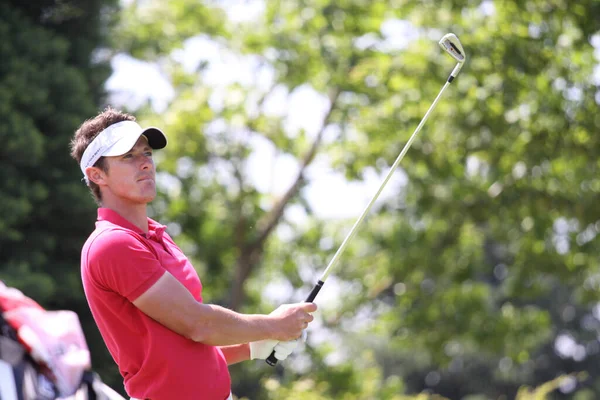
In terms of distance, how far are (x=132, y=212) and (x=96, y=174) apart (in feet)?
0.60

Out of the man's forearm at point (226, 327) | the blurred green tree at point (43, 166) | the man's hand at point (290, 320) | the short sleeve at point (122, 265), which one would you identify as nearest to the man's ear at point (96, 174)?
the short sleeve at point (122, 265)

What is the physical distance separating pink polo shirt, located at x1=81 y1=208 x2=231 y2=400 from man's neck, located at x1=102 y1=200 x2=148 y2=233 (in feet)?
0.36

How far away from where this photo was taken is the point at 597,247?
42.4 feet

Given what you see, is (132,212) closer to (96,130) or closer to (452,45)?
(96,130)

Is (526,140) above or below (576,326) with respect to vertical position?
above

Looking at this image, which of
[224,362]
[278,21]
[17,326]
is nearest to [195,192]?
[278,21]

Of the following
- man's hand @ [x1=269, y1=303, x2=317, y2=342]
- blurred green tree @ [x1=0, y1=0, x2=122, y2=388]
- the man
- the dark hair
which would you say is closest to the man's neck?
the man

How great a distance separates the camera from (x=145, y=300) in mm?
2938

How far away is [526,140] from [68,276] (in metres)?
6.63

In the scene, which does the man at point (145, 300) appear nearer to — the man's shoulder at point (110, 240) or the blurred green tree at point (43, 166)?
the man's shoulder at point (110, 240)

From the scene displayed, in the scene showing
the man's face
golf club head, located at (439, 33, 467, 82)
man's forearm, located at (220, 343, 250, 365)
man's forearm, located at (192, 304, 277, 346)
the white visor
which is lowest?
man's forearm, located at (220, 343, 250, 365)

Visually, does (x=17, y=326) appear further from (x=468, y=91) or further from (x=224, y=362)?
(x=468, y=91)

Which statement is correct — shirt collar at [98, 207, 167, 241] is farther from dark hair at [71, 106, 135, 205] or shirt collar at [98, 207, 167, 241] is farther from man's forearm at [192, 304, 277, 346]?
man's forearm at [192, 304, 277, 346]

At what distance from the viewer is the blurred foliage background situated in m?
9.82
